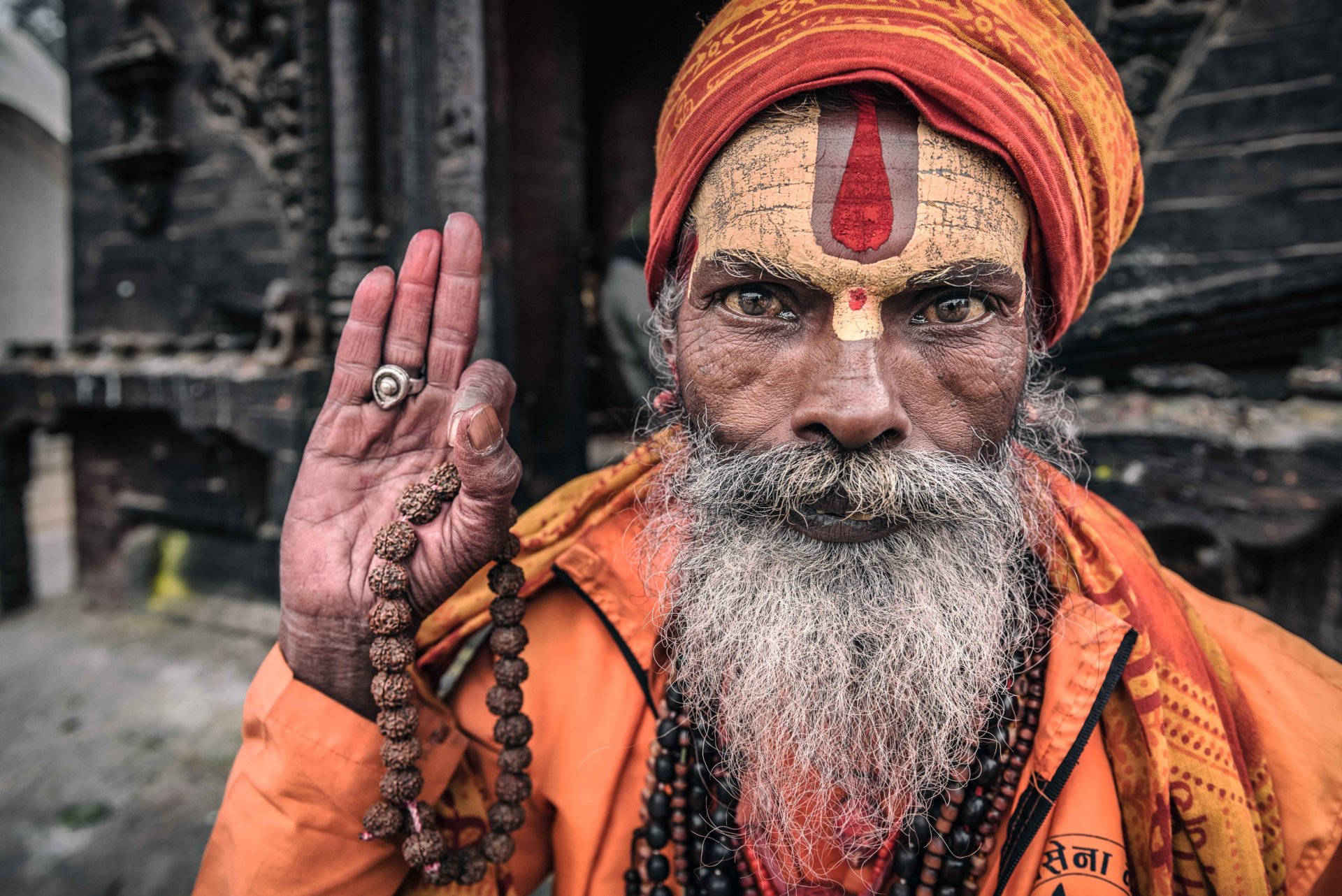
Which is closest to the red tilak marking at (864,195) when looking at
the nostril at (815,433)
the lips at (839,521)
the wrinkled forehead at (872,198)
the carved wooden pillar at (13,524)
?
the wrinkled forehead at (872,198)

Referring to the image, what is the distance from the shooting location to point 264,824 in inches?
46.9

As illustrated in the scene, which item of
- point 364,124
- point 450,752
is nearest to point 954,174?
point 450,752

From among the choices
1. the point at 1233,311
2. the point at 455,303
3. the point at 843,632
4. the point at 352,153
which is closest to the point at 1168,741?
the point at 843,632

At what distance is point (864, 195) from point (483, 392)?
710 mm

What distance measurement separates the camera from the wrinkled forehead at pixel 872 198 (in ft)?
3.84

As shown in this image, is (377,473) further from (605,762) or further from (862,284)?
(862,284)

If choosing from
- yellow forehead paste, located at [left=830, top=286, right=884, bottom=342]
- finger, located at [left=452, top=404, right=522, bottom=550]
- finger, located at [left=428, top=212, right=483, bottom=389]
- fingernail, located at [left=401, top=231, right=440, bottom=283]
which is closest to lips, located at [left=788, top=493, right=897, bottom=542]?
yellow forehead paste, located at [left=830, top=286, right=884, bottom=342]

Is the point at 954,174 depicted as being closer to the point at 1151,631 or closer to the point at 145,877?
the point at 1151,631

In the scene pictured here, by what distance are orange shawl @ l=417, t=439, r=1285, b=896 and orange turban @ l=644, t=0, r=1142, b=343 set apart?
19.8 inches

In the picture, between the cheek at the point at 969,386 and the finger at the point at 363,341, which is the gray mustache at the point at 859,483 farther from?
the finger at the point at 363,341

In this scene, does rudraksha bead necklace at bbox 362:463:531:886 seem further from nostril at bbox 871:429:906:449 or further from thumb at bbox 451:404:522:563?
nostril at bbox 871:429:906:449

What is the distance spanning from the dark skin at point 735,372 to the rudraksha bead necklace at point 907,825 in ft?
1.52

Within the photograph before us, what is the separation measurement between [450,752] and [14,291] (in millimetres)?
15658

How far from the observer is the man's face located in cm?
117
